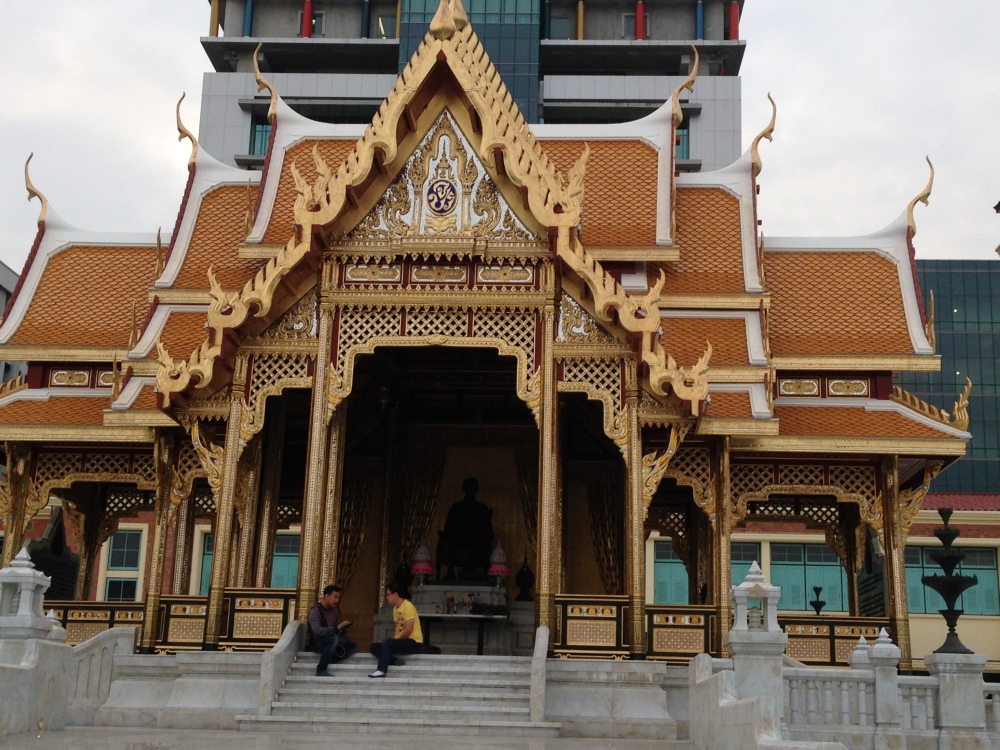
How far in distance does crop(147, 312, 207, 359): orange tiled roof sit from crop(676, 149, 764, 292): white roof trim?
7.60m

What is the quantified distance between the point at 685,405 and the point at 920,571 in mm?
28844

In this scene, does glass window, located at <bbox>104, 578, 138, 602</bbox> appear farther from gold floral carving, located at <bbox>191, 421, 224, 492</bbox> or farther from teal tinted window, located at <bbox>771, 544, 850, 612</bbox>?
gold floral carving, located at <bbox>191, 421, 224, 492</bbox>

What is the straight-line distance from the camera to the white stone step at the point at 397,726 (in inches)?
521

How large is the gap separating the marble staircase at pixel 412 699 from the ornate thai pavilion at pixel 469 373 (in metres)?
1.03

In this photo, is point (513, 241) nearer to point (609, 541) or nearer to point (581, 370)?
point (581, 370)

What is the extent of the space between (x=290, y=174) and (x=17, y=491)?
6.00 metres

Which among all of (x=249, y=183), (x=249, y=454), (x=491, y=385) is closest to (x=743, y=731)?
(x=249, y=454)

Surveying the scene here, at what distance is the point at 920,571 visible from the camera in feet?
137

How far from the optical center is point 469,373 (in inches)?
782

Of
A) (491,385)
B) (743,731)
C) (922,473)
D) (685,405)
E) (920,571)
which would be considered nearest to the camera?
(743,731)

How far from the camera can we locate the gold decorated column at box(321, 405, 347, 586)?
16297mm

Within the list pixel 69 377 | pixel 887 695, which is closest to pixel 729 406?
pixel 887 695

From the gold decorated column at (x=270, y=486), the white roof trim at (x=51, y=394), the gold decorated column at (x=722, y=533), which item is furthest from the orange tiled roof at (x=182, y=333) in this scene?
the gold decorated column at (x=722, y=533)

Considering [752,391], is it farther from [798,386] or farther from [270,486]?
[270,486]
